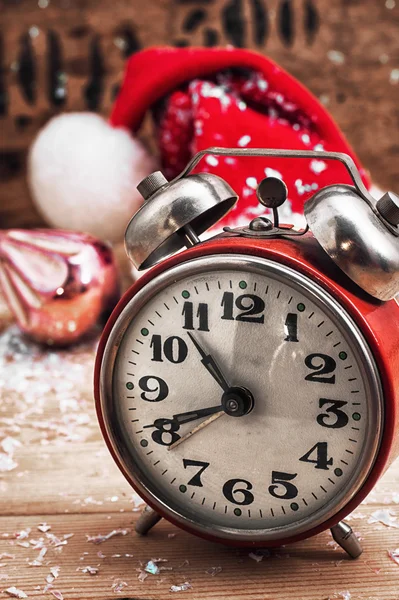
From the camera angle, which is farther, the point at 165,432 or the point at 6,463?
the point at 6,463

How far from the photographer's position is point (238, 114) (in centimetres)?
126

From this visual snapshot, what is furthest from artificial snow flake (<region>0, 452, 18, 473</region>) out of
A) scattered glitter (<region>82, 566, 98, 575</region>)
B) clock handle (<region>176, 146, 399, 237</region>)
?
clock handle (<region>176, 146, 399, 237</region>)

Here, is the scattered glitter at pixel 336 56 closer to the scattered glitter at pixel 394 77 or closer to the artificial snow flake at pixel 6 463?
the scattered glitter at pixel 394 77

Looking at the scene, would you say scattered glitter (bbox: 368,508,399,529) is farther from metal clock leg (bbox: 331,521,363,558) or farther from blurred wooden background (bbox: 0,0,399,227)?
blurred wooden background (bbox: 0,0,399,227)

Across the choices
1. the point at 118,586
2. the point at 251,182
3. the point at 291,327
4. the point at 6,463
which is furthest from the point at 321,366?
the point at 251,182

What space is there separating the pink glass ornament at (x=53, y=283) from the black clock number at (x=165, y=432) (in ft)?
1.81

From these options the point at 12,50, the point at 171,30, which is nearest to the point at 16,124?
the point at 12,50

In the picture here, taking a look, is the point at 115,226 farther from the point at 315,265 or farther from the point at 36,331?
the point at 315,265

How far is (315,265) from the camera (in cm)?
62

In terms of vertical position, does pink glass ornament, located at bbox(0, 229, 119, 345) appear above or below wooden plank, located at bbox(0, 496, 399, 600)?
above

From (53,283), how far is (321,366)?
2.17 feet

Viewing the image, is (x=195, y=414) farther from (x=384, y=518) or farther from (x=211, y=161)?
(x=211, y=161)

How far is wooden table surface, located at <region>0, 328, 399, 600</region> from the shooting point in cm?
64

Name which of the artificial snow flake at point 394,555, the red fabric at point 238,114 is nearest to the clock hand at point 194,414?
the artificial snow flake at point 394,555
